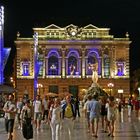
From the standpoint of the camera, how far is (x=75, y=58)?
11069cm

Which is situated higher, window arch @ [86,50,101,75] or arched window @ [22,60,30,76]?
window arch @ [86,50,101,75]

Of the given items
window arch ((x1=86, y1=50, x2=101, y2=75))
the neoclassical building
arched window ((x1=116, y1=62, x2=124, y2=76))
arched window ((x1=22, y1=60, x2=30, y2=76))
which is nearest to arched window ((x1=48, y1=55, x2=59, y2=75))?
the neoclassical building

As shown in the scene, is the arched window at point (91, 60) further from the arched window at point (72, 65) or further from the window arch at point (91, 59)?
the arched window at point (72, 65)

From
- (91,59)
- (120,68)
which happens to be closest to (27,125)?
(120,68)

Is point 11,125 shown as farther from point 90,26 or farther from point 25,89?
point 90,26

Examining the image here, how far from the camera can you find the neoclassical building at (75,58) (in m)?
107

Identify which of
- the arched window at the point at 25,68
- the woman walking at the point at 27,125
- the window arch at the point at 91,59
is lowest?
the woman walking at the point at 27,125

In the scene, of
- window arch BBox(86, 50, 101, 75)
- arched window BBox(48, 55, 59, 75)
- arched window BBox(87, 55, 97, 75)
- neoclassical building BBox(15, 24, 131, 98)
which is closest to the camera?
neoclassical building BBox(15, 24, 131, 98)

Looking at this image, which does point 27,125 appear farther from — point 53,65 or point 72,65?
point 72,65

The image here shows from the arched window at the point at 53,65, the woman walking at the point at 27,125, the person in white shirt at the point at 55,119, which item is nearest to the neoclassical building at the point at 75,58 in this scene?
the arched window at the point at 53,65

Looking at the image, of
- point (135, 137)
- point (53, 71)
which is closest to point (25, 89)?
point (53, 71)

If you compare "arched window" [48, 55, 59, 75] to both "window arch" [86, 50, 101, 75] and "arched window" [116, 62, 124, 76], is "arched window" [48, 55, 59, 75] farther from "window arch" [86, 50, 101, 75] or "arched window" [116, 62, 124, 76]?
"arched window" [116, 62, 124, 76]

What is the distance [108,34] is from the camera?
111m

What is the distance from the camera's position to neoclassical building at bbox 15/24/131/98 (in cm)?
10712
